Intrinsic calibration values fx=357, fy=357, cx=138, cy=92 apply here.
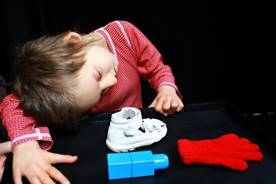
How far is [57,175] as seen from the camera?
498 millimetres

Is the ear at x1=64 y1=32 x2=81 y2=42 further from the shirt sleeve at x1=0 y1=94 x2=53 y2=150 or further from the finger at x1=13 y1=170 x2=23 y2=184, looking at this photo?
the finger at x1=13 y1=170 x2=23 y2=184

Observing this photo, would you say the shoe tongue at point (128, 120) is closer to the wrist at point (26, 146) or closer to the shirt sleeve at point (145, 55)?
the wrist at point (26, 146)

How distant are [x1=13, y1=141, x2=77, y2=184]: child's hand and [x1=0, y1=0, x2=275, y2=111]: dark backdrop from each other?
53 centimetres

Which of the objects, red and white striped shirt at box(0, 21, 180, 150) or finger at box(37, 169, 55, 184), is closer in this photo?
finger at box(37, 169, 55, 184)

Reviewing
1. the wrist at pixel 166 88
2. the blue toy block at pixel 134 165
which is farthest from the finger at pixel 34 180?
the wrist at pixel 166 88

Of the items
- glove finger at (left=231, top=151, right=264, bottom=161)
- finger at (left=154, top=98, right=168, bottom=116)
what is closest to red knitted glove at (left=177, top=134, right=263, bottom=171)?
glove finger at (left=231, top=151, right=264, bottom=161)

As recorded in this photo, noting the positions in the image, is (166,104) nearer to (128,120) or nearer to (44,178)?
(128,120)

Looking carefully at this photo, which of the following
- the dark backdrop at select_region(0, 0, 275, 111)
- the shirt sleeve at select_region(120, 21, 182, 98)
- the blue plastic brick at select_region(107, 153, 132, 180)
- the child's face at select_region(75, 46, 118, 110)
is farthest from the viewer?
the dark backdrop at select_region(0, 0, 275, 111)

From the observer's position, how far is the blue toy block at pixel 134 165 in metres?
0.49

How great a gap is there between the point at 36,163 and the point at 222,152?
0.28m

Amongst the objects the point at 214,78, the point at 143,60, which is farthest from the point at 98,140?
the point at 214,78

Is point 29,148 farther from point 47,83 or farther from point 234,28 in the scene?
point 234,28

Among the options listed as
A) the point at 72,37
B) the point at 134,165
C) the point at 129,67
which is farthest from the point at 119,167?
the point at 129,67

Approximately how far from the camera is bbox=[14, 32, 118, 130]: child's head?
577 mm
